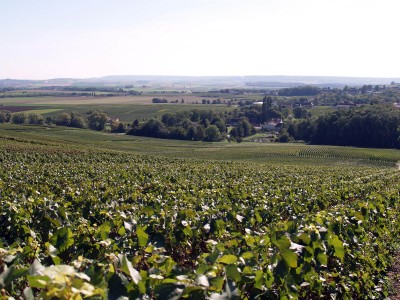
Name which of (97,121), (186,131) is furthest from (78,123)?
(186,131)

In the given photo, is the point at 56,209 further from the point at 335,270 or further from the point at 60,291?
the point at 60,291

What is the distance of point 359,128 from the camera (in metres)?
91.2

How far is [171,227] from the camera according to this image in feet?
21.7

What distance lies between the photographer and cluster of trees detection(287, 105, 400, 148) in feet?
287

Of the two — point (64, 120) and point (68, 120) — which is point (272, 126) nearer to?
point (68, 120)

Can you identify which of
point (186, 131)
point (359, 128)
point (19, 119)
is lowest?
point (186, 131)

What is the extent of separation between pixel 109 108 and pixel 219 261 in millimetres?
154715

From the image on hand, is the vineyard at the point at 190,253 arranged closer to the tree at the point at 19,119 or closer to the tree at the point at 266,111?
the tree at the point at 19,119

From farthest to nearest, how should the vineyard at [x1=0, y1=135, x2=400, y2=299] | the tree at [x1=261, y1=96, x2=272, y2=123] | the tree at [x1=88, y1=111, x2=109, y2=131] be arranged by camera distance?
the tree at [x1=261, y1=96, x2=272, y2=123]
the tree at [x1=88, y1=111, x2=109, y2=131]
the vineyard at [x1=0, y1=135, x2=400, y2=299]

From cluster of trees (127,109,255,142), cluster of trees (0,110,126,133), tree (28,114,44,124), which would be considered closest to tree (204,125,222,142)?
cluster of trees (127,109,255,142)

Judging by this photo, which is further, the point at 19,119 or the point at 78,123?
the point at 78,123

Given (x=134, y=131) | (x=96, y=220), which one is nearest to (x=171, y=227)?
(x=96, y=220)

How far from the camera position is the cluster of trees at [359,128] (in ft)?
287

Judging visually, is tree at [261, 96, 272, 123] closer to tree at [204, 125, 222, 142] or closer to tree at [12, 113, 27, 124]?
tree at [204, 125, 222, 142]
